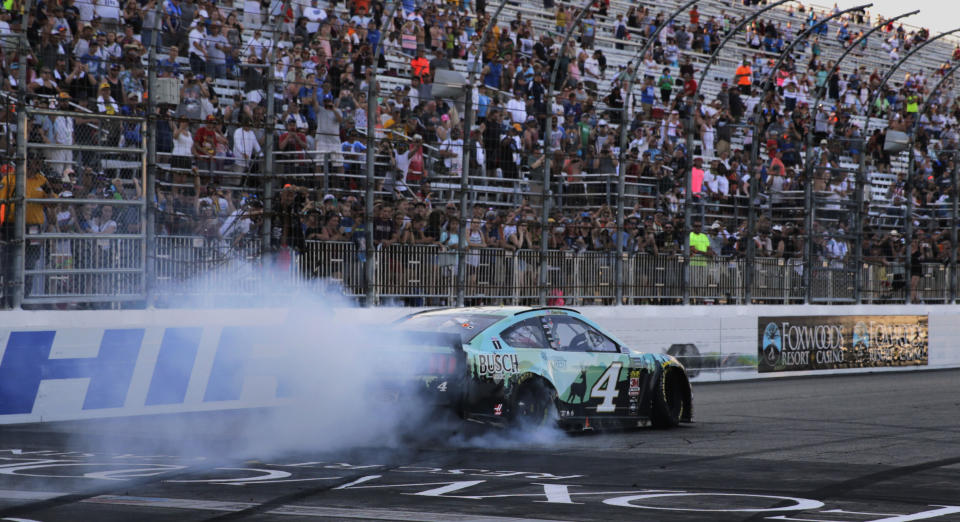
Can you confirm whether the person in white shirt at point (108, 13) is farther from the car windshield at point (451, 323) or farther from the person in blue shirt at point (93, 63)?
the car windshield at point (451, 323)

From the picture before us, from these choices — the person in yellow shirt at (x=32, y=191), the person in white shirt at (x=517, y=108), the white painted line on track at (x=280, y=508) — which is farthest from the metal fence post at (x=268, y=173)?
the white painted line on track at (x=280, y=508)

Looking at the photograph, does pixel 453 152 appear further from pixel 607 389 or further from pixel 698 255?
pixel 698 255

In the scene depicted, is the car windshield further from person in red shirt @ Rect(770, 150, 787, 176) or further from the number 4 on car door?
person in red shirt @ Rect(770, 150, 787, 176)

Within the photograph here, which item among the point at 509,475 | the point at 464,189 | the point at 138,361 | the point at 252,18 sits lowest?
the point at 509,475

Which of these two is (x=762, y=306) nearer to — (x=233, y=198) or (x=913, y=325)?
(x=913, y=325)

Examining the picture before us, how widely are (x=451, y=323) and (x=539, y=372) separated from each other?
0.92 meters

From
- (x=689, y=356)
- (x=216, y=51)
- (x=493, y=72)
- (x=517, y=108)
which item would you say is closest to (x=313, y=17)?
(x=517, y=108)

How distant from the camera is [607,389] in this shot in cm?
1234

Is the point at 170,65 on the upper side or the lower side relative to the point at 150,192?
upper

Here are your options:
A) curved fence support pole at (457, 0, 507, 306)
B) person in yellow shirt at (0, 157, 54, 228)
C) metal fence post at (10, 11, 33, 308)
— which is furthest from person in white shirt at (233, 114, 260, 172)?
curved fence support pole at (457, 0, 507, 306)

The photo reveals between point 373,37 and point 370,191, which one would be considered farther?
point 373,37

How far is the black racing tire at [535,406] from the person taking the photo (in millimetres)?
11406

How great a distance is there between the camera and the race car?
432 inches

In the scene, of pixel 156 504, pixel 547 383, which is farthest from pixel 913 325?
pixel 156 504
